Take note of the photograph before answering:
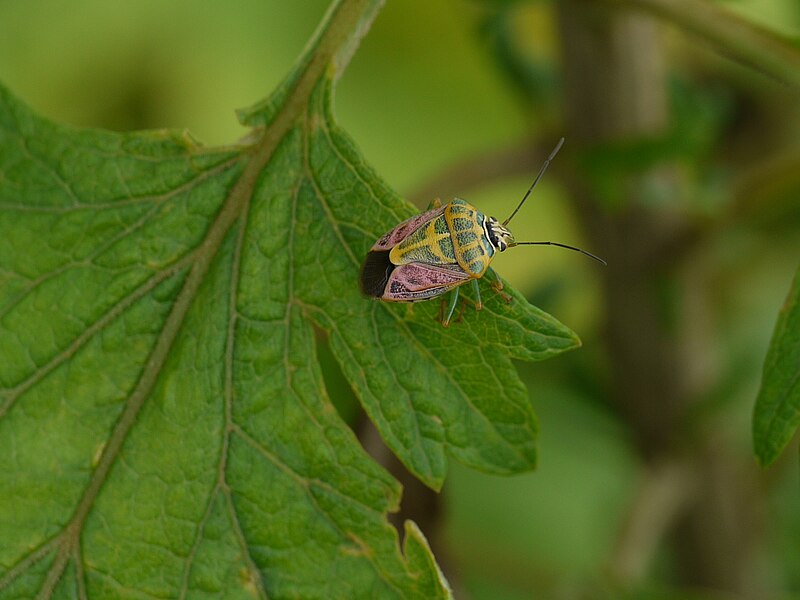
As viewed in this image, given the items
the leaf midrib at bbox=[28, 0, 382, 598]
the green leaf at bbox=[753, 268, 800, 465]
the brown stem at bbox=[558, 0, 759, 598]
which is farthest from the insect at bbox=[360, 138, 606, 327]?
the brown stem at bbox=[558, 0, 759, 598]

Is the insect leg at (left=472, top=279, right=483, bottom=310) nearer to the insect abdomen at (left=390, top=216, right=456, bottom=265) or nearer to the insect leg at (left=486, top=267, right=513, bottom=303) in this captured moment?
the insect leg at (left=486, top=267, right=513, bottom=303)

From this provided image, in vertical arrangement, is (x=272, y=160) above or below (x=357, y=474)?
above

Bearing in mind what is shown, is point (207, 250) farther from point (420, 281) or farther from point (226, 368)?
point (420, 281)

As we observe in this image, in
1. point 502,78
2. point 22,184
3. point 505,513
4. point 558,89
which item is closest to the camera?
point 22,184

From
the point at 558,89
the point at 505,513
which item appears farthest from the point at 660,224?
the point at 505,513

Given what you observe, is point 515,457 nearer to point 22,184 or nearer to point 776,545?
point 22,184

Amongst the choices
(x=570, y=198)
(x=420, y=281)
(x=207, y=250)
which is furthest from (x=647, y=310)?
(x=207, y=250)
